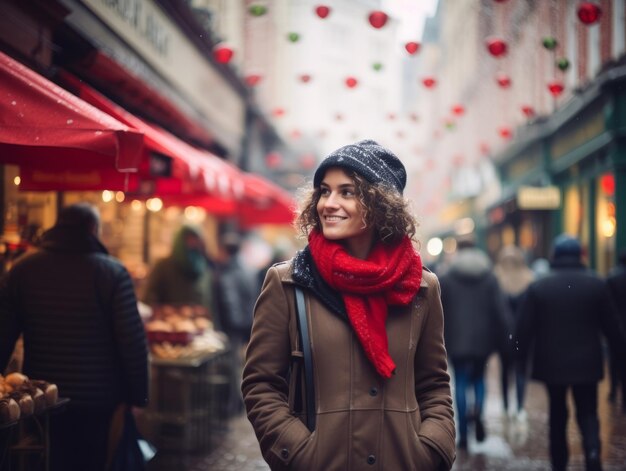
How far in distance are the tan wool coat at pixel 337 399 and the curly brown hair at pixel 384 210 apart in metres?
0.32

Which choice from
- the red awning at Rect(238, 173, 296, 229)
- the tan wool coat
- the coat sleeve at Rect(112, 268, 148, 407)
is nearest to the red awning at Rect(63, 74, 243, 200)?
the coat sleeve at Rect(112, 268, 148, 407)

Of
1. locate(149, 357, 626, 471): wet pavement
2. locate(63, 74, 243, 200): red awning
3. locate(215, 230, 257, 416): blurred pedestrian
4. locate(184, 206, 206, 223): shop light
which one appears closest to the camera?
locate(63, 74, 243, 200): red awning

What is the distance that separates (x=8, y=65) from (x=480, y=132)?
28.8m

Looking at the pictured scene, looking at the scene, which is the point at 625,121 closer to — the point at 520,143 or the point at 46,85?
the point at 520,143

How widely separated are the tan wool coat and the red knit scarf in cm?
7

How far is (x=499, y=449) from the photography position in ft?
26.0

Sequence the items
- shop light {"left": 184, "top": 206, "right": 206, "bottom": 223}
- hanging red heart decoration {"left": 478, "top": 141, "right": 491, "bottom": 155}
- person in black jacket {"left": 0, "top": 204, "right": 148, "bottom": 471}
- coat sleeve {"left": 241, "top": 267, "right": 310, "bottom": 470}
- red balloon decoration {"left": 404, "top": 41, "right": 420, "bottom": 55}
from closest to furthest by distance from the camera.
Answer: coat sleeve {"left": 241, "top": 267, "right": 310, "bottom": 470}
person in black jacket {"left": 0, "top": 204, "right": 148, "bottom": 471}
red balloon decoration {"left": 404, "top": 41, "right": 420, "bottom": 55}
shop light {"left": 184, "top": 206, "right": 206, "bottom": 223}
hanging red heart decoration {"left": 478, "top": 141, "right": 491, "bottom": 155}

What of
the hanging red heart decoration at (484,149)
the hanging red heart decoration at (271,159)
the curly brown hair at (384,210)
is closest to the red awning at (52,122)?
the curly brown hair at (384,210)

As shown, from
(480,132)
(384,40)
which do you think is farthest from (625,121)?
(384,40)

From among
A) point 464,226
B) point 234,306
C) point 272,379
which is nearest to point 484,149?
point 464,226

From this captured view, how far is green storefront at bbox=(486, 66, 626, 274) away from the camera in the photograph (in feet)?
46.8

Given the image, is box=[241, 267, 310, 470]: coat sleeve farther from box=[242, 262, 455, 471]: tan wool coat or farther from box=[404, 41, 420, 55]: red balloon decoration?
box=[404, 41, 420, 55]: red balloon decoration

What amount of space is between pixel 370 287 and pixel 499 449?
5.59 metres

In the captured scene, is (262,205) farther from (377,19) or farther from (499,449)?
(499,449)
